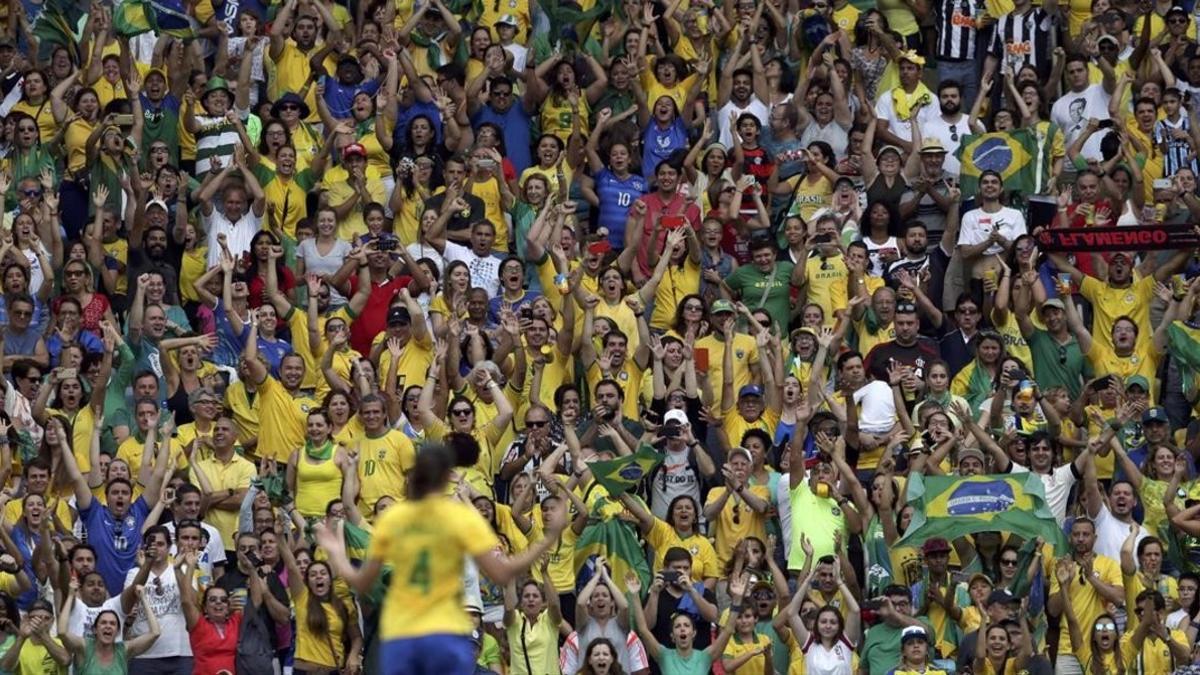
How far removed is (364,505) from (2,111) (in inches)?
265

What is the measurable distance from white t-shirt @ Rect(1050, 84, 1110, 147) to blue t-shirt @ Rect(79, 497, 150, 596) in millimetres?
9597

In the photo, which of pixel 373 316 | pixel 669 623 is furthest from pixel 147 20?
pixel 669 623

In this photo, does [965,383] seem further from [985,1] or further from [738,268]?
[985,1]

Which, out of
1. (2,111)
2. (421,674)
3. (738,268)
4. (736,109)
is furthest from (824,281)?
(421,674)

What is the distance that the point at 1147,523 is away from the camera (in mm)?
23281

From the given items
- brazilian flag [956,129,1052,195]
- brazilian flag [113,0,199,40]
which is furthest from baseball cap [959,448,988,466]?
brazilian flag [113,0,199,40]

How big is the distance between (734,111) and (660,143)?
0.80 metres

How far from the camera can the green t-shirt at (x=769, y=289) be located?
25.5 m

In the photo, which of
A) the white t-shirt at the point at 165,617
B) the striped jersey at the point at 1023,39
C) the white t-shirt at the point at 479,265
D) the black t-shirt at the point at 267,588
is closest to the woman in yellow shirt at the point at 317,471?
the black t-shirt at the point at 267,588

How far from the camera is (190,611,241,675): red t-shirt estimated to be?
71.7 feet

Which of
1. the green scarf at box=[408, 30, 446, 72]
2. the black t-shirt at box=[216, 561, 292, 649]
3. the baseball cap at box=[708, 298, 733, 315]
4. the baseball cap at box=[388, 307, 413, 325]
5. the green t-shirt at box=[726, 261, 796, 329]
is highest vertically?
the green scarf at box=[408, 30, 446, 72]

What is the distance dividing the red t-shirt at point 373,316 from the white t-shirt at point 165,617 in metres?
3.52

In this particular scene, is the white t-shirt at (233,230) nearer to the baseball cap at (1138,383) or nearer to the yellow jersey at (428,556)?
the baseball cap at (1138,383)

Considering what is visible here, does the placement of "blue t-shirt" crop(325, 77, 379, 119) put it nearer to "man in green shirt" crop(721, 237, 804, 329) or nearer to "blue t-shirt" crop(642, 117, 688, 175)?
"blue t-shirt" crop(642, 117, 688, 175)
